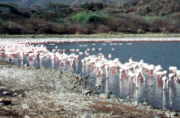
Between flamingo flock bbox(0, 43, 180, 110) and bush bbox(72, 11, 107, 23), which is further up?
flamingo flock bbox(0, 43, 180, 110)

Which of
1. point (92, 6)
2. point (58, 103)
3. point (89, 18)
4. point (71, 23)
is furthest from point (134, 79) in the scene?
point (92, 6)

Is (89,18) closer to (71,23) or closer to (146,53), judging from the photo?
(71,23)

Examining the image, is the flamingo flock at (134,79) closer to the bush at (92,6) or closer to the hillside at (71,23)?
the hillside at (71,23)

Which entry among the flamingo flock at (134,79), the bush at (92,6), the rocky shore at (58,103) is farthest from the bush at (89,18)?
the rocky shore at (58,103)

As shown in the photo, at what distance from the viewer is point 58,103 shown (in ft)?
56.4

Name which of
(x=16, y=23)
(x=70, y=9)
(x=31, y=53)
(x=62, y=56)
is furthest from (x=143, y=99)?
(x=70, y=9)

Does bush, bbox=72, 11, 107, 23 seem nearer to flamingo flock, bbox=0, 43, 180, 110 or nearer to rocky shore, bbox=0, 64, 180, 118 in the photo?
flamingo flock, bbox=0, 43, 180, 110

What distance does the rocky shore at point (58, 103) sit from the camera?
50.6 ft

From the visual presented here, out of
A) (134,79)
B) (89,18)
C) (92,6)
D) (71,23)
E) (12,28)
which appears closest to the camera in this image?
(134,79)

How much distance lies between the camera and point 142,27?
99.5m

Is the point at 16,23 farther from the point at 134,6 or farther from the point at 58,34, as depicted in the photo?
the point at 134,6

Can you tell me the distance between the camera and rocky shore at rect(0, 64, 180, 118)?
50.6ft

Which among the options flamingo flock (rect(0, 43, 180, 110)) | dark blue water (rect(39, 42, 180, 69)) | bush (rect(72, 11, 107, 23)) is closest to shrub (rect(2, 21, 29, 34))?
bush (rect(72, 11, 107, 23))

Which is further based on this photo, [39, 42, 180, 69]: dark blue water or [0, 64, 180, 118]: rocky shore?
[39, 42, 180, 69]: dark blue water
